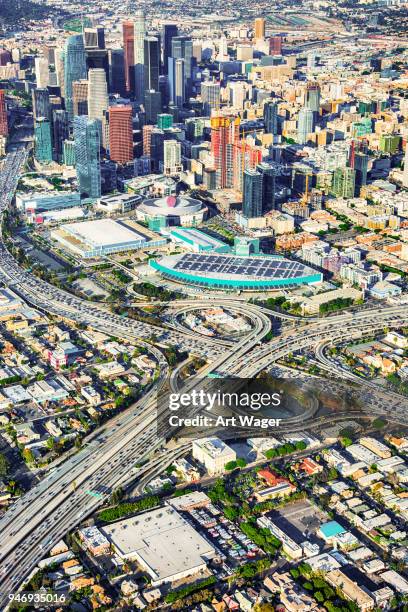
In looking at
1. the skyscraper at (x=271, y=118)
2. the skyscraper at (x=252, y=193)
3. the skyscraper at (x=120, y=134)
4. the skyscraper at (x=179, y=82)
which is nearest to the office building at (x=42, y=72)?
the skyscraper at (x=179, y=82)

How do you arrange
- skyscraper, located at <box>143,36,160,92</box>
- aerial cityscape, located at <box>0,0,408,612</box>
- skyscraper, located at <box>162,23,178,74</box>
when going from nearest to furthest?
aerial cityscape, located at <box>0,0,408,612</box>
skyscraper, located at <box>143,36,160,92</box>
skyscraper, located at <box>162,23,178,74</box>

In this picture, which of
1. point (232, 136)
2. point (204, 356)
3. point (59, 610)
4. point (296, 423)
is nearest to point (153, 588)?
point (59, 610)

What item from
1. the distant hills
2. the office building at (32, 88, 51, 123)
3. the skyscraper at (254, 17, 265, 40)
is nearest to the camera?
→ the office building at (32, 88, 51, 123)

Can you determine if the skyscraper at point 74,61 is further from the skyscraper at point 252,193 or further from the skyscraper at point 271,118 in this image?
the skyscraper at point 252,193

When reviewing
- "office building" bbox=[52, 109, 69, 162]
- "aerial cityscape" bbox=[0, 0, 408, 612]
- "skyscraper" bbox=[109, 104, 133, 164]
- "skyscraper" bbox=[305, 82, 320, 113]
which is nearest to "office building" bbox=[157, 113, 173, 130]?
"aerial cityscape" bbox=[0, 0, 408, 612]

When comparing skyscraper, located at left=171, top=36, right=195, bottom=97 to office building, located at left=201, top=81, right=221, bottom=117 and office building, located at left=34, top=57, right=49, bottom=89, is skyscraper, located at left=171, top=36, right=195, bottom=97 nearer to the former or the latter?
office building, located at left=201, top=81, right=221, bottom=117

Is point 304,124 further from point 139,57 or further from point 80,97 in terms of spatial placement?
point 139,57

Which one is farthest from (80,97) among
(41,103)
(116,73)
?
(116,73)
